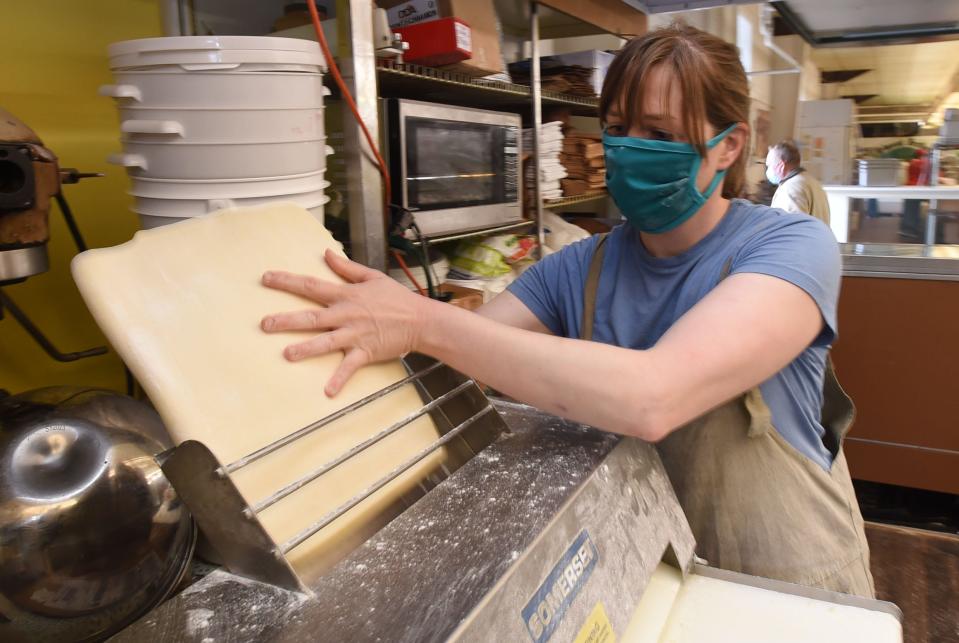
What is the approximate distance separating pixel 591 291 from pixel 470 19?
1.04 m

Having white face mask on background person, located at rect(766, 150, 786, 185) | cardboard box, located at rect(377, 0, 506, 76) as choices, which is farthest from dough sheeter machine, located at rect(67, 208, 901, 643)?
white face mask on background person, located at rect(766, 150, 786, 185)

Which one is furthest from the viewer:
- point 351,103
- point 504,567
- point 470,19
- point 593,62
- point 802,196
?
point 802,196

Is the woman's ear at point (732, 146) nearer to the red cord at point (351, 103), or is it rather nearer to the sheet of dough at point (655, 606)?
the sheet of dough at point (655, 606)

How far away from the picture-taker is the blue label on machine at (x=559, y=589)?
62 centimetres

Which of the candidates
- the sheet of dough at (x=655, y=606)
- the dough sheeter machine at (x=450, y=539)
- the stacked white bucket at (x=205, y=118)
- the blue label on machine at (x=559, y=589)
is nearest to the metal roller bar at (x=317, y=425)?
the dough sheeter machine at (x=450, y=539)

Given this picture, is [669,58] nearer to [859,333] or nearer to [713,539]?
[713,539]

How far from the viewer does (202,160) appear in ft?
3.60

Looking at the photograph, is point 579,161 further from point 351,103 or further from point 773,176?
point 773,176

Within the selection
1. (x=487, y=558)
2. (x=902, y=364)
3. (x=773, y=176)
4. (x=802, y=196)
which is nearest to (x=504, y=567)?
(x=487, y=558)

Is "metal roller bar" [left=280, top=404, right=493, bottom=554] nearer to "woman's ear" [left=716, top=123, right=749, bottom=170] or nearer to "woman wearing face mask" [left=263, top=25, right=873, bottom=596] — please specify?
"woman wearing face mask" [left=263, top=25, right=873, bottom=596]

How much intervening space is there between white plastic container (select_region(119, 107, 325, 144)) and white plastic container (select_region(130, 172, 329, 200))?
0.06 metres

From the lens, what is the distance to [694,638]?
2.57 ft

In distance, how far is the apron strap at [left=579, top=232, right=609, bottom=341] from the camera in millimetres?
1272

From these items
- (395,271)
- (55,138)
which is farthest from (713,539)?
(55,138)
